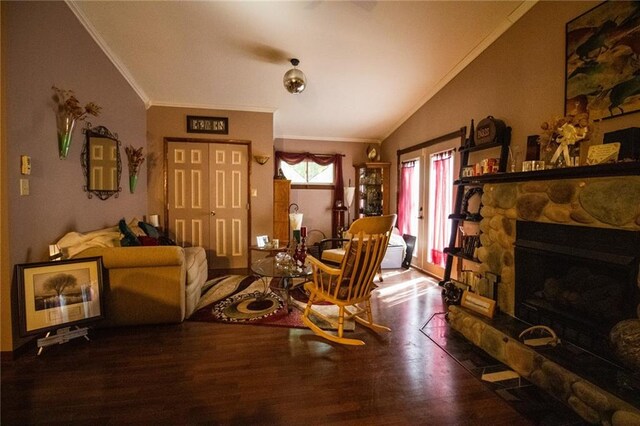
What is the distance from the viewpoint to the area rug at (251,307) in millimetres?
2678

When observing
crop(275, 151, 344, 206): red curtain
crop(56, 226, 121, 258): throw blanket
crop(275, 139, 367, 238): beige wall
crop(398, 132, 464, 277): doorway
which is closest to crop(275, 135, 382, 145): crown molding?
crop(275, 139, 367, 238): beige wall

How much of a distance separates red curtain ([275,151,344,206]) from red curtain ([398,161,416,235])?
1327 mm

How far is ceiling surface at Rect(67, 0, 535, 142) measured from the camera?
9.14 feet

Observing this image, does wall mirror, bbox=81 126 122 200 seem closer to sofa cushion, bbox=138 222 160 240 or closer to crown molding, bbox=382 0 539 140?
sofa cushion, bbox=138 222 160 240

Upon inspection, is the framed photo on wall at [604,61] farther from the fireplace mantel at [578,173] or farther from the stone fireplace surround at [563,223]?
the stone fireplace surround at [563,223]

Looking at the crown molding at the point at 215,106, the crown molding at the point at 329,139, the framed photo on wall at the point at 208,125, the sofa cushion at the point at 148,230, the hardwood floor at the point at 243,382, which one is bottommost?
the hardwood floor at the point at 243,382

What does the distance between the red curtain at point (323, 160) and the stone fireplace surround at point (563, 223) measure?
365 cm

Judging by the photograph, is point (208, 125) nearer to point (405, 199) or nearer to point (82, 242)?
→ point (82, 242)

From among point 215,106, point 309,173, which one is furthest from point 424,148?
point 215,106

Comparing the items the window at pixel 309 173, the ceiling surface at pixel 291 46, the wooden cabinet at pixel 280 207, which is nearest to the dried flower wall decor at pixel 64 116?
the ceiling surface at pixel 291 46

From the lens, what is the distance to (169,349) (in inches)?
86.5

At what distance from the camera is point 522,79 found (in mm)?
2889

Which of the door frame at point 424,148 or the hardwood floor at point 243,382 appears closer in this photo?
the hardwood floor at point 243,382

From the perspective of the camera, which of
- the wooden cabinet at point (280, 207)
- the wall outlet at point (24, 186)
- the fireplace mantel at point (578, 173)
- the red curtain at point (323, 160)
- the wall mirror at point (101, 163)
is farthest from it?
the red curtain at point (323, 160)
